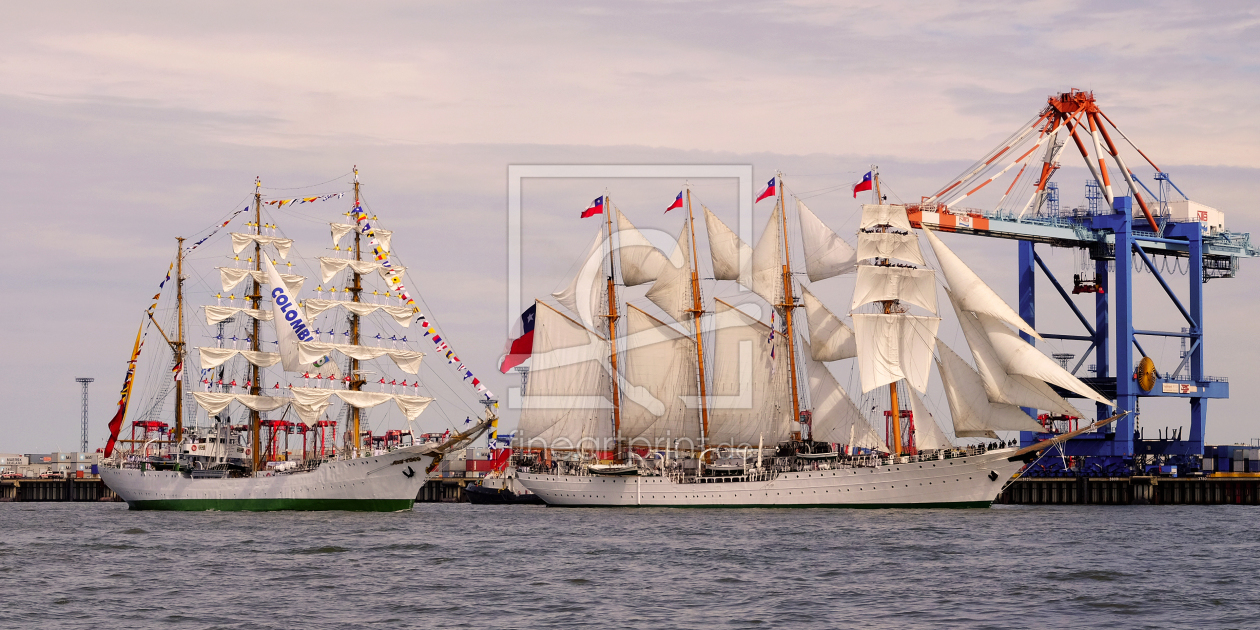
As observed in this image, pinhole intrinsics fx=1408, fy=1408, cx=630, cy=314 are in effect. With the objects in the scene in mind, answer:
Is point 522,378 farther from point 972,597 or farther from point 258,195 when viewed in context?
point 972,597

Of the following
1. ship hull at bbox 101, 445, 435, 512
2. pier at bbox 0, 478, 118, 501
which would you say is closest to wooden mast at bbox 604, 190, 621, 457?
ship hull at bbox 101, 445, 435, 512

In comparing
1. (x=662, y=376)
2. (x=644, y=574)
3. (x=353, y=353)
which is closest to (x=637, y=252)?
(x=662, y=376)

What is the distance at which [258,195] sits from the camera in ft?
278

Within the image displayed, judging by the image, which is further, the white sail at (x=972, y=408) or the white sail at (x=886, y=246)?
the white sail at (x=886, y=246)

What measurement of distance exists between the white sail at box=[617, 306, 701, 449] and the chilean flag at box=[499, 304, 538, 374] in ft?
19.9

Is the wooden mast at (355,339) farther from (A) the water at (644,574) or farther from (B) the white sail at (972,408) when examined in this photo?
(B) the white sail at (972,408)

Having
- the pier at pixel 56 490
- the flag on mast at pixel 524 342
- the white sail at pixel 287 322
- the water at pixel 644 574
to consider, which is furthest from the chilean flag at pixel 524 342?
the pier at pixel 56 490

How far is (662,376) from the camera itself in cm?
8719

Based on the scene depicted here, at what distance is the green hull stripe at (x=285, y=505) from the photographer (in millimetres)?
79438

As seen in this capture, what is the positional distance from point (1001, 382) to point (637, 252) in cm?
2386

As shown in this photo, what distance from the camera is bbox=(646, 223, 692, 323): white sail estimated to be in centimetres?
8681

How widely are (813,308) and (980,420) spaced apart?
12.9 meters

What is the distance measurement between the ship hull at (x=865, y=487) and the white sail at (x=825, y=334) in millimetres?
7521

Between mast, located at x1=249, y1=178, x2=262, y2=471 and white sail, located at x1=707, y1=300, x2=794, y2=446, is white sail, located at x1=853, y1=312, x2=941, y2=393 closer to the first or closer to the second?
white sail, located at x1=707, y1=300, x2=794, y2=446
